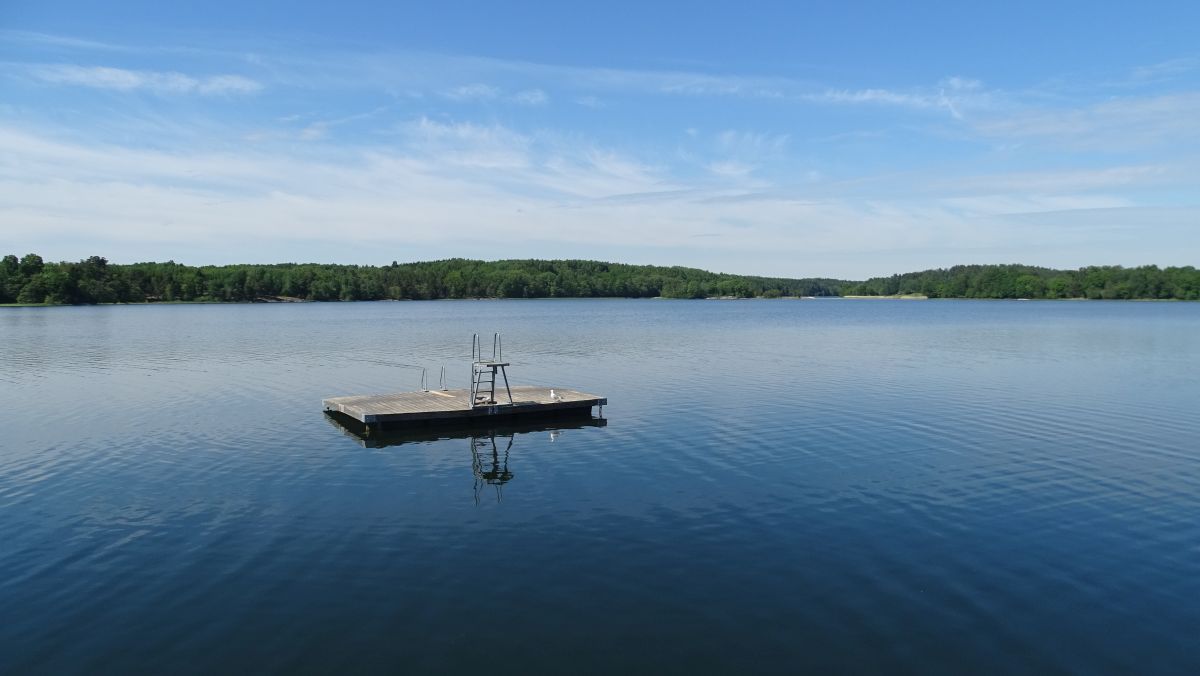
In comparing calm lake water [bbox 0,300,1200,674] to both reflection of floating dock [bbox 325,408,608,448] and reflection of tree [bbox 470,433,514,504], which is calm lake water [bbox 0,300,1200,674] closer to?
reflection of tree [bbox 470,433,514,504]

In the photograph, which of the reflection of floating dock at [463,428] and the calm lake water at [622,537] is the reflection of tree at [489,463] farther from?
the reflection of floating dock at [463,428]

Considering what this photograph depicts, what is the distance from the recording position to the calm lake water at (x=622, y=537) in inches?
389

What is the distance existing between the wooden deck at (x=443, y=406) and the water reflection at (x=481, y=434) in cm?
35

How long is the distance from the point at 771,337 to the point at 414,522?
170 ft

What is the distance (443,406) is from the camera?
25875mm

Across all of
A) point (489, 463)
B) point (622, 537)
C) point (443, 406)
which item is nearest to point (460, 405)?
point (443, 406)

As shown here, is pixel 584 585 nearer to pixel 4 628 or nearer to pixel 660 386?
pixel 4 628

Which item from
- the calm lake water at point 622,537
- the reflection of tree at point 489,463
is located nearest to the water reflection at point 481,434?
the reflection of tree at point 489,463

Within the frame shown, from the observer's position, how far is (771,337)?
207ft

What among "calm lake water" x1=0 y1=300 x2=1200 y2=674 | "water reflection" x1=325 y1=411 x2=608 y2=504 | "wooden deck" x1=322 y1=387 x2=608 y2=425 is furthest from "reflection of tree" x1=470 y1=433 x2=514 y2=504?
"wooden deck" x1=322 y1=387 x2=608 y2=425

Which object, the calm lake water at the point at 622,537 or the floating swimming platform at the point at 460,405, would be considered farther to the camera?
the floating swimming platform at the point at 460,405

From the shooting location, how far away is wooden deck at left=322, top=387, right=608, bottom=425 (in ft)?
80.3

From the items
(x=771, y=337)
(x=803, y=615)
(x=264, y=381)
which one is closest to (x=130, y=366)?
(x=264, y=381)

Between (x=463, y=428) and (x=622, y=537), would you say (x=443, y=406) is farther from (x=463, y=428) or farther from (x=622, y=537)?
(x=622, y=537)
